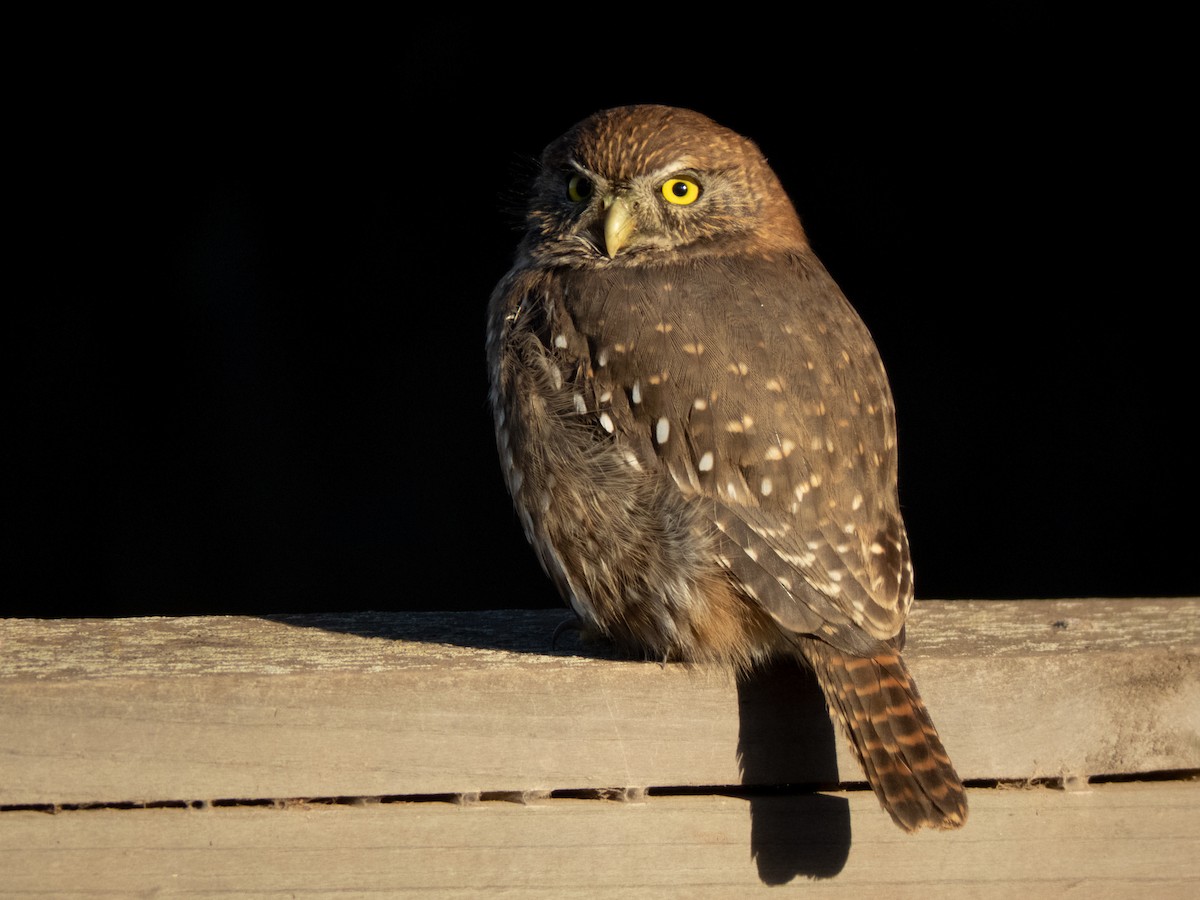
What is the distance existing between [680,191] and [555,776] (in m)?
1.39

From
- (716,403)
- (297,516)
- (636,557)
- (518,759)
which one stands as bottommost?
(297,516)

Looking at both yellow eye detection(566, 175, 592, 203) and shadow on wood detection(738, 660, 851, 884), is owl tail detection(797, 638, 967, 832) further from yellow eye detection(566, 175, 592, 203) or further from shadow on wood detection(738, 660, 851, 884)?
yellow eye detection(566, 175, 592, 203)

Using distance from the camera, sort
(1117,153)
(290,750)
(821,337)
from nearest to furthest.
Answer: (290,750) → (821,337) → (1117,153)

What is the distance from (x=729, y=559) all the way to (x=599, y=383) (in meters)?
0.42

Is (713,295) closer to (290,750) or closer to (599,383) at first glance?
(599,383)

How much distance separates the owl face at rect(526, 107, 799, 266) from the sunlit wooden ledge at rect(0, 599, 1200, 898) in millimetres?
975

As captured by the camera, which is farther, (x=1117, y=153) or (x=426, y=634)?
(x=1117, y=153)

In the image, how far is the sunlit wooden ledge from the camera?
237cm

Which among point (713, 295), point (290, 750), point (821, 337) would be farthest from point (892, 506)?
point (290, 750)

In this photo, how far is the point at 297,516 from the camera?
6637 millimetres

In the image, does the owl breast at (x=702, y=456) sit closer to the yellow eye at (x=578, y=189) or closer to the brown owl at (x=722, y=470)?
the brown owl at (x=722, y=470)

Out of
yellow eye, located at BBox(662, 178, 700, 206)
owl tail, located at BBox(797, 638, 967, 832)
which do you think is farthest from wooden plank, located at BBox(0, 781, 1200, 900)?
yellow eye, located at BBox(662, 178, 700, 206)

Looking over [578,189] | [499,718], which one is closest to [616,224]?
[578,189]

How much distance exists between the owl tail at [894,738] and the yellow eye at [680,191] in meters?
1.17
